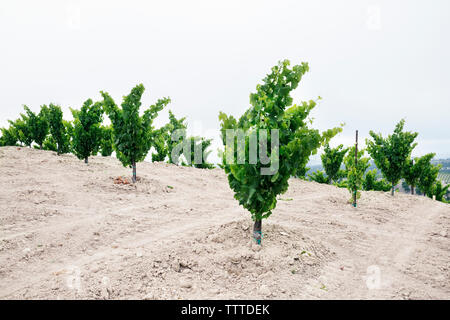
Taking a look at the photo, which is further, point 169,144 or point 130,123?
point 169,144

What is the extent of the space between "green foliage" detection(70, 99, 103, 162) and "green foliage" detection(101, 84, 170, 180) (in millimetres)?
3478

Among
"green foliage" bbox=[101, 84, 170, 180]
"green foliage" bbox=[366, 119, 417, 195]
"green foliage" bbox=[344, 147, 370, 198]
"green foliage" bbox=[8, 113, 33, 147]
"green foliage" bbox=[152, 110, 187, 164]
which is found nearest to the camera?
"green foliage" bbox=[344, 147, 370, 198]

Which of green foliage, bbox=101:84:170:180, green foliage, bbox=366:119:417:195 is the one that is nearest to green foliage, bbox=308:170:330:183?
green foliage, bbox=366:119:417:195

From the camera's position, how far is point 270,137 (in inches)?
222

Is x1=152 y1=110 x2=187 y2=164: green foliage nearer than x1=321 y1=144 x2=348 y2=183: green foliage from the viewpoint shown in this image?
No

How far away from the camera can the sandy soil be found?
15.3 feet

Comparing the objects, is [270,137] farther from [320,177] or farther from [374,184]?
[374,184]

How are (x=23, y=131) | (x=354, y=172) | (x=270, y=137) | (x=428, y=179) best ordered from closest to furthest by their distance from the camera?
1. (x=270, y=137)
2. (x=354, y=172)
3. (x=428, y=179)
4. (x=23, y=131)

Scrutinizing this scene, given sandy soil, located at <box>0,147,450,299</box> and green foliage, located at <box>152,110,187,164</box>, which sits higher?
green foliage, located at <box>152,110,187,164</box>

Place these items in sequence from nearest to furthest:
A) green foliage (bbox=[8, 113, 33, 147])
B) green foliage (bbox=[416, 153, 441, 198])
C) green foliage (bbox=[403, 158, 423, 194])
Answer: green foliage (bbox=[403, 158, 423, 194]), green foliage (bbox=[416, 153, 441, 198]), green foliage (bbox=[8, 113, 33, 147])

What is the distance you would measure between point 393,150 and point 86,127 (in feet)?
56.1

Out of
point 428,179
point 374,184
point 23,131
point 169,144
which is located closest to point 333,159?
point 374,184

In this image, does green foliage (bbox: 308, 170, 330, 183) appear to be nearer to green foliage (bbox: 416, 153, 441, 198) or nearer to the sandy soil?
green foliage (bbox: 416, 153, 441, 198)
